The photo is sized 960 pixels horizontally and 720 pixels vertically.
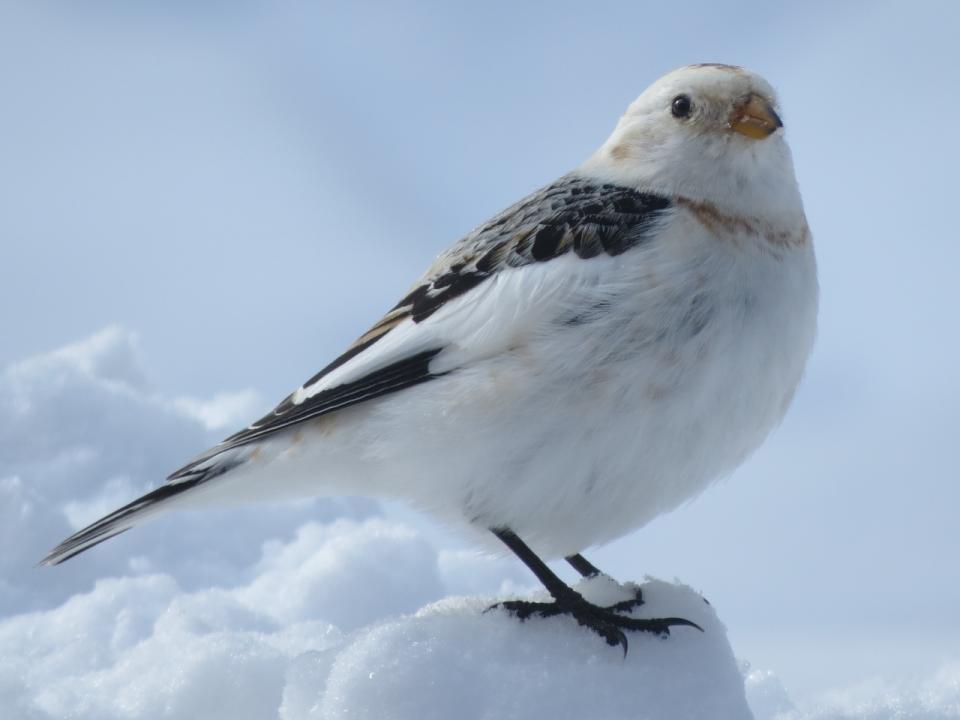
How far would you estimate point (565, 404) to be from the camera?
3.25 m

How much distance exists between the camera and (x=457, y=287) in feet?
12.2

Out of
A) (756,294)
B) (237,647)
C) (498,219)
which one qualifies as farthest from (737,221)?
(237,647)

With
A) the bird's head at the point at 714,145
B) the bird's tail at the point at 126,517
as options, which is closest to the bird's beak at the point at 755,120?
the bird's head at the point at 714,145

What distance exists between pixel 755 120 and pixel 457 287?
1.26 metres

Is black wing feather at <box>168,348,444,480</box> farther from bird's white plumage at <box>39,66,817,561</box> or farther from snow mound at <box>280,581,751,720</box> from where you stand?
snow mound at <box>280,581,751,720</box>

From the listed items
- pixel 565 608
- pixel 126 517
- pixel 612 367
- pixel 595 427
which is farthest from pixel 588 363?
pixel 126 517

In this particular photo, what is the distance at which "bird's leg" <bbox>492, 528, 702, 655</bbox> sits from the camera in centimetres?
358

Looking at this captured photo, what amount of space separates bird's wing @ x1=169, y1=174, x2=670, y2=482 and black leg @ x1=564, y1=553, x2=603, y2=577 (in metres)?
1.30

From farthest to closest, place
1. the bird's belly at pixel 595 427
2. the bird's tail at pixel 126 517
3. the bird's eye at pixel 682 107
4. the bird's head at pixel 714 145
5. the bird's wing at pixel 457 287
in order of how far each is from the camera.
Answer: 1. the bird's tail at pixel 126 517
2. the bird's eye at pixel 682 107
3. the bird's head at pixel 714 145
4. the bird's wing at pixel 457 287
5. the bird's belly at pixel 595 427

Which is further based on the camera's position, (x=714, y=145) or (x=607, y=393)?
(x=714, y=145)

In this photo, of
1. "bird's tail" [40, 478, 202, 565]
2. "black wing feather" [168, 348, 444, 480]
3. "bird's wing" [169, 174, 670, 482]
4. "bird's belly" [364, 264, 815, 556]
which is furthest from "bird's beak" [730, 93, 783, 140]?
"bird's tail" [40, 478, 202, 565]

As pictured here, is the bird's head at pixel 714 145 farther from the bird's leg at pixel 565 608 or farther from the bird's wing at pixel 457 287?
the bird's leg at pixel 565 608

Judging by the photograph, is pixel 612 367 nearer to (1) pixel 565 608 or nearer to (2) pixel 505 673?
(1) pixel 565 608

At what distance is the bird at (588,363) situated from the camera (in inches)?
129
